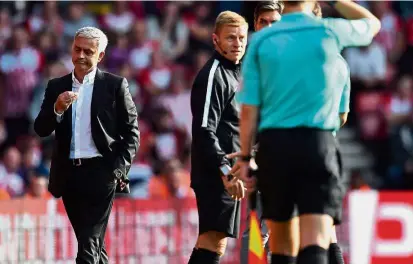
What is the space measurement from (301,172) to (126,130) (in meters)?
2.81

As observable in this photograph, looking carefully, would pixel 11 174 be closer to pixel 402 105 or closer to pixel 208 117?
pixel 402 105

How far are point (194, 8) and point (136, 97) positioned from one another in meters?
2.23

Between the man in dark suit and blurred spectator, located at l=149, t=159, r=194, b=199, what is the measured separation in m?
7.26

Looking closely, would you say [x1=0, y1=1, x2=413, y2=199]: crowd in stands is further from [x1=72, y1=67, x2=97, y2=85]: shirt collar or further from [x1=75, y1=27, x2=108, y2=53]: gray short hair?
[x1=75, y1=27, x2=108, y2=53]: gray short hair

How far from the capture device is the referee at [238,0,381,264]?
789 centimetres

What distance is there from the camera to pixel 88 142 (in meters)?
10.3

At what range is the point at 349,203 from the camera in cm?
1672

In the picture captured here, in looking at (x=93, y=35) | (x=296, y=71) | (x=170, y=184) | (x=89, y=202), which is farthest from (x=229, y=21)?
(x=170, y=184)

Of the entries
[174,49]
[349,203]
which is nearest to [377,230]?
[349,203]

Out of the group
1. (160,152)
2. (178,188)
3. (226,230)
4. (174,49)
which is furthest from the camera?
(174,49)

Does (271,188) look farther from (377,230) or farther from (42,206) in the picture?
(377,230)

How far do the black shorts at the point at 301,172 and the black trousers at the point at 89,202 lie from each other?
2.53m

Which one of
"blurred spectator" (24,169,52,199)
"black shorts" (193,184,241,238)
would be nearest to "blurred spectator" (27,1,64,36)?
"blurred spectator" (24,169,52,199)

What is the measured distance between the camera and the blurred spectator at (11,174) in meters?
17.8
